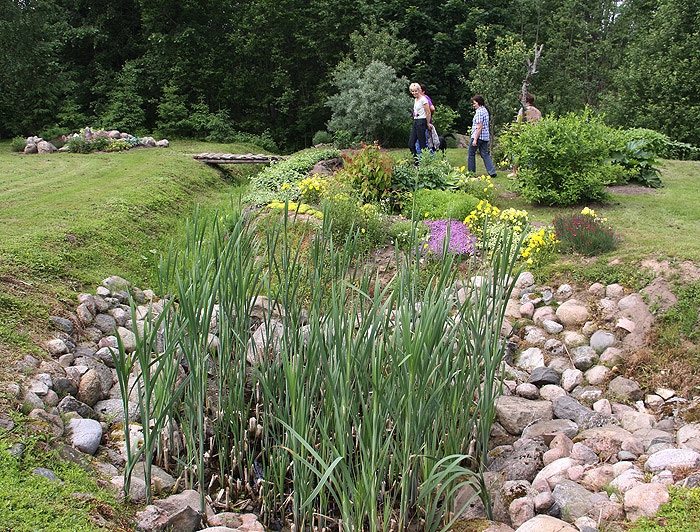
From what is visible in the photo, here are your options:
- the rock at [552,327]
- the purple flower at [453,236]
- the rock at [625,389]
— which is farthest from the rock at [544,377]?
the purple flower at [453,236]

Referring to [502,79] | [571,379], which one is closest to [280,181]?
[571,379]

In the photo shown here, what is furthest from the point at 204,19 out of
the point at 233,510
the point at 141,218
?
the point at 233,510

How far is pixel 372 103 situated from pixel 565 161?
25.4 feet

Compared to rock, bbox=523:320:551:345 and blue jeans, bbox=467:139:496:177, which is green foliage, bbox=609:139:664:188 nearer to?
blue jeans, bbox=467:139:496:177

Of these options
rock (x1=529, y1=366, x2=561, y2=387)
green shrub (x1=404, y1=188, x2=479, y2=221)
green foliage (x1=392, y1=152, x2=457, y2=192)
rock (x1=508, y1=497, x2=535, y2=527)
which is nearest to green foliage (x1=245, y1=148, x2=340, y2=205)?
green foliage (x1=392, y1=152, x2=457, y2=192)

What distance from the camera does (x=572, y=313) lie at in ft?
15.5

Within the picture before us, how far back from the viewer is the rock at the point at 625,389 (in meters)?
3.79

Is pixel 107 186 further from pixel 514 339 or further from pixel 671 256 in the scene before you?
pixel 671 256

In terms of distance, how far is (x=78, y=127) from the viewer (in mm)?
15812

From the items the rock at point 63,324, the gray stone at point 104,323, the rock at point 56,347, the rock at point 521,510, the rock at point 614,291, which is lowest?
the rock at point 521,510

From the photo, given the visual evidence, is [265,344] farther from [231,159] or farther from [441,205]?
[231,159]

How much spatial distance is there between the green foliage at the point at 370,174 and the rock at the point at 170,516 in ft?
16.8

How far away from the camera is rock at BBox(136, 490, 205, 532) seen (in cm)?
235

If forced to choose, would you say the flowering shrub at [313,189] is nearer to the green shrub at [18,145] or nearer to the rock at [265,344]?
the rock at [265,344]
